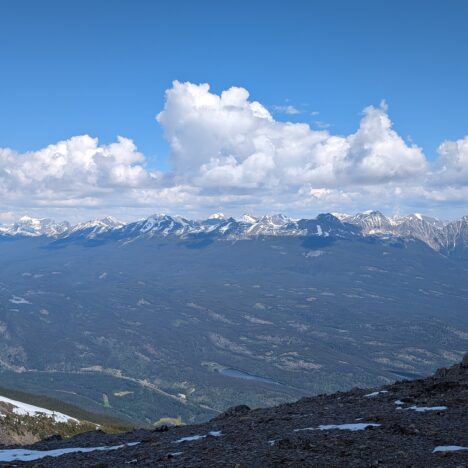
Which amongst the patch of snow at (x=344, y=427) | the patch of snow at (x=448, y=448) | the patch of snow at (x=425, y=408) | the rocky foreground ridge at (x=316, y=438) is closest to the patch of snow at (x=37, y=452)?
the rocky foreground ridge at (x=316, y=438)

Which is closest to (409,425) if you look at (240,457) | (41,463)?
(240,457)

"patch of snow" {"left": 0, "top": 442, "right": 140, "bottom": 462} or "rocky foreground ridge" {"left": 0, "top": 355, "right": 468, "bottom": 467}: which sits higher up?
"rocky foreground ridge" {"left": 0, "top": 355, "right": 468, "bottom": 467}

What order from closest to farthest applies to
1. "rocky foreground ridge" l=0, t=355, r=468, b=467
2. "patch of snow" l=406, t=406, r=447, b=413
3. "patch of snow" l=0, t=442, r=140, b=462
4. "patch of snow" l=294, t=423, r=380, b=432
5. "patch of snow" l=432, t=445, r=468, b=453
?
1. "patch of snow" l=432, t=445, r=468, b=453
2. "rocky foreground ridge" l=0, t=355, r=468, b=467
3. "patch of snow" l=294, t=423, r=380, b=432
4. "patch of snow" l=0, t=442, r=140, b=462
5. "patch of snow" l=406, t=406, r=447, b=413

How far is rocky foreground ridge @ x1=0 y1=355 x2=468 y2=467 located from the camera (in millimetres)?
19312

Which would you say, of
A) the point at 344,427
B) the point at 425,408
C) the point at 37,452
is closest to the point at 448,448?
the point at 344,427

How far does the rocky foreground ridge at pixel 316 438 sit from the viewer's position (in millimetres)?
19312

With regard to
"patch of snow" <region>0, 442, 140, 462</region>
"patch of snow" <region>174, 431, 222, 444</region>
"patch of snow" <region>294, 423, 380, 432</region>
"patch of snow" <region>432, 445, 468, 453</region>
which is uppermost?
"patch of snow" <region>432, 445, 468, 453</region>

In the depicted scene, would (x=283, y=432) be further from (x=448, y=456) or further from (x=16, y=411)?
(x=16, y=411)

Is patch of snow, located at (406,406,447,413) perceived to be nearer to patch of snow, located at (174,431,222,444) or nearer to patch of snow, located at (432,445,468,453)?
patch of snow, located at (432,445,468,453)

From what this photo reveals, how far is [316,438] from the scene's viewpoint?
21953mm

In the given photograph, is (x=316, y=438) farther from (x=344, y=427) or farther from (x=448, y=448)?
(x=448, y=448)

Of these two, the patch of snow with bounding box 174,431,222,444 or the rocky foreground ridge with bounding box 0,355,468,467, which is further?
the patch of snow with bounding box 174,431,222,444

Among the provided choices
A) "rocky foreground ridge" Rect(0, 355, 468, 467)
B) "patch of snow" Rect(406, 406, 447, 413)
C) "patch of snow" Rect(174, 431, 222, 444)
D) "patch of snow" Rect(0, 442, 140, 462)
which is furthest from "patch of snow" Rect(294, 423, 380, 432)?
"patch of snow" Rect(0, 442, 140, 462)

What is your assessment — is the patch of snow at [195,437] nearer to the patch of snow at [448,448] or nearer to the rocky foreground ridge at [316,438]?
the rocky foreground ridge at [316,438]
